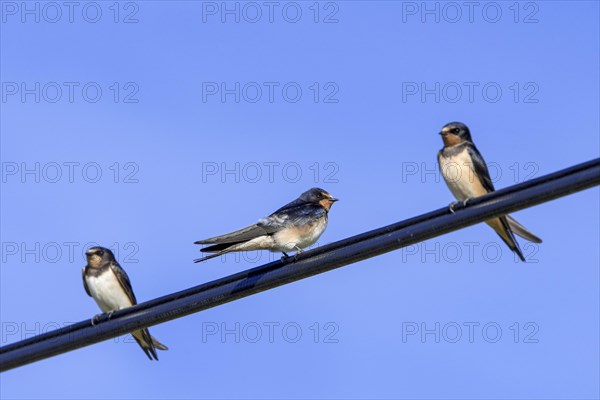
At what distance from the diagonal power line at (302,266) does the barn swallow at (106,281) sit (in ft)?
10.7

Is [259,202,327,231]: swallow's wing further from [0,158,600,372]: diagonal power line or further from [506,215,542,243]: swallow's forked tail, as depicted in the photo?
[0,158,600,372]: diagonal power line

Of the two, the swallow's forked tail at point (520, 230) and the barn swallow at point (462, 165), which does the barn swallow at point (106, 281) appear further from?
the swallow's forked tail at point (520, 230)

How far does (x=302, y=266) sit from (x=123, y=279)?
391 centimetres

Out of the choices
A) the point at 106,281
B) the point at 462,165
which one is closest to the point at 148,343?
the point at 106,281

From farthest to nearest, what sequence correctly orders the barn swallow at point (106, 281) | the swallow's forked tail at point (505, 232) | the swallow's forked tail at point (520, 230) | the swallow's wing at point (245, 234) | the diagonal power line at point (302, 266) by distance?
1. the barn swallow at point (106, 281)
2. the swallow's wing at point (245, 234)
3. the swallow's forked tail at point (505, 232)
4. the swallow's forked tail at point (520, 230)
5. the diagonal power line at point (302, 266)

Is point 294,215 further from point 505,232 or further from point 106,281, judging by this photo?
point 106,281

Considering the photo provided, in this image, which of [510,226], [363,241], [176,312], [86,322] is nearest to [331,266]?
[363,241]

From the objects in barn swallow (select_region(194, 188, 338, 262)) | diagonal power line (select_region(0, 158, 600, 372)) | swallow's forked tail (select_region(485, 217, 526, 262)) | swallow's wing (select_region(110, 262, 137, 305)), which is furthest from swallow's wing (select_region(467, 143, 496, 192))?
swallow's wing (select_region(110, 262, 137, 305))

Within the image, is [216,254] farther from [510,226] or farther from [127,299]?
[127,299]

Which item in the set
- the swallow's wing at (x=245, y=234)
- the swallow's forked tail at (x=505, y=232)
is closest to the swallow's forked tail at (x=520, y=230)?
the swallow's forked tail at (x=505, y=232)

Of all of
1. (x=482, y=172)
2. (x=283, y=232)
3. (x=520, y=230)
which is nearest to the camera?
(x=520, y=230)

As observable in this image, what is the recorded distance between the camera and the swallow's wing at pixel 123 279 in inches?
359

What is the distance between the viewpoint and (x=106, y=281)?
9.07 metres

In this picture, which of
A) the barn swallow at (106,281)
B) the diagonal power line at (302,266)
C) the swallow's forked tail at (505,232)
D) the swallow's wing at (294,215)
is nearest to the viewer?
the diagonal power line at (302,266)
